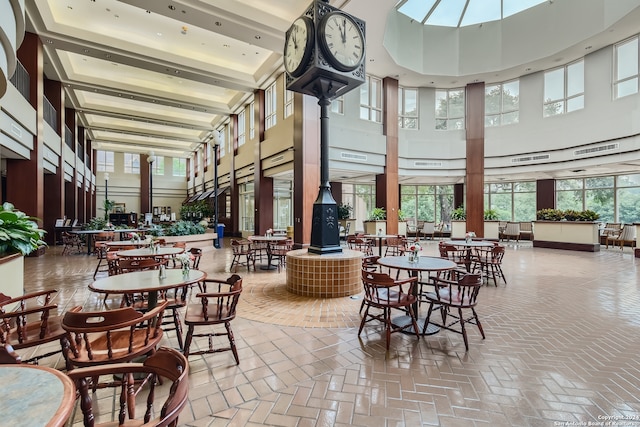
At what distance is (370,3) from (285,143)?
15.4 ft

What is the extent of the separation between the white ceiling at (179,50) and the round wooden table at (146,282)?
6622 mm

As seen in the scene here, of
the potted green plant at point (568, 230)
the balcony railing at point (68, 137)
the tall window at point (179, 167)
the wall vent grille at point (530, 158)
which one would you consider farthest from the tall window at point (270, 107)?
the tall window at point (179, 167)

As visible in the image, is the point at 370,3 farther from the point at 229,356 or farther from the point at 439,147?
the point at 229,356

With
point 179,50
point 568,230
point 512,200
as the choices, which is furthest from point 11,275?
point 512,200

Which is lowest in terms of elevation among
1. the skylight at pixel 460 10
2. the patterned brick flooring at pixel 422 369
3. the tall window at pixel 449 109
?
the patterned brick flooring at pixel 422 369

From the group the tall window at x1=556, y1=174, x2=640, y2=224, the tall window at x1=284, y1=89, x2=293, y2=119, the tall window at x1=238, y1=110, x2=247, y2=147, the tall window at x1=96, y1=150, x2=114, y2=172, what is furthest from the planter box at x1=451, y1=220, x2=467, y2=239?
the tall window at x1=96, y1=150, x2=114, y2=172

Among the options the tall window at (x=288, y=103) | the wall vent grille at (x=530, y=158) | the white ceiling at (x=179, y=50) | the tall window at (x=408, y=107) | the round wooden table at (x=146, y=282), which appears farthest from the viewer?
the tall window at (x=408, y=107)

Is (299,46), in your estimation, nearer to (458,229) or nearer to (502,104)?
(458,229)

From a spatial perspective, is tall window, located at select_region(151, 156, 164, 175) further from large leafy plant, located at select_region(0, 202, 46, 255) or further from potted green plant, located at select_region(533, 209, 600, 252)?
potted green plant, located at select_region(533, 209, 600, 252)

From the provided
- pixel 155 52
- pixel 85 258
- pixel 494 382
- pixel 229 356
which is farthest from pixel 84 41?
pixel 494 382

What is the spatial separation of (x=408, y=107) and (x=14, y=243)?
1338cm

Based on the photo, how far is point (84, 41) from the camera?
8320 millimetres

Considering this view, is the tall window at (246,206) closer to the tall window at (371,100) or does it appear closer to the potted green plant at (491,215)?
the tall window at (371,100)

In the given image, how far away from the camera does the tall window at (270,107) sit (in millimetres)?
11464
